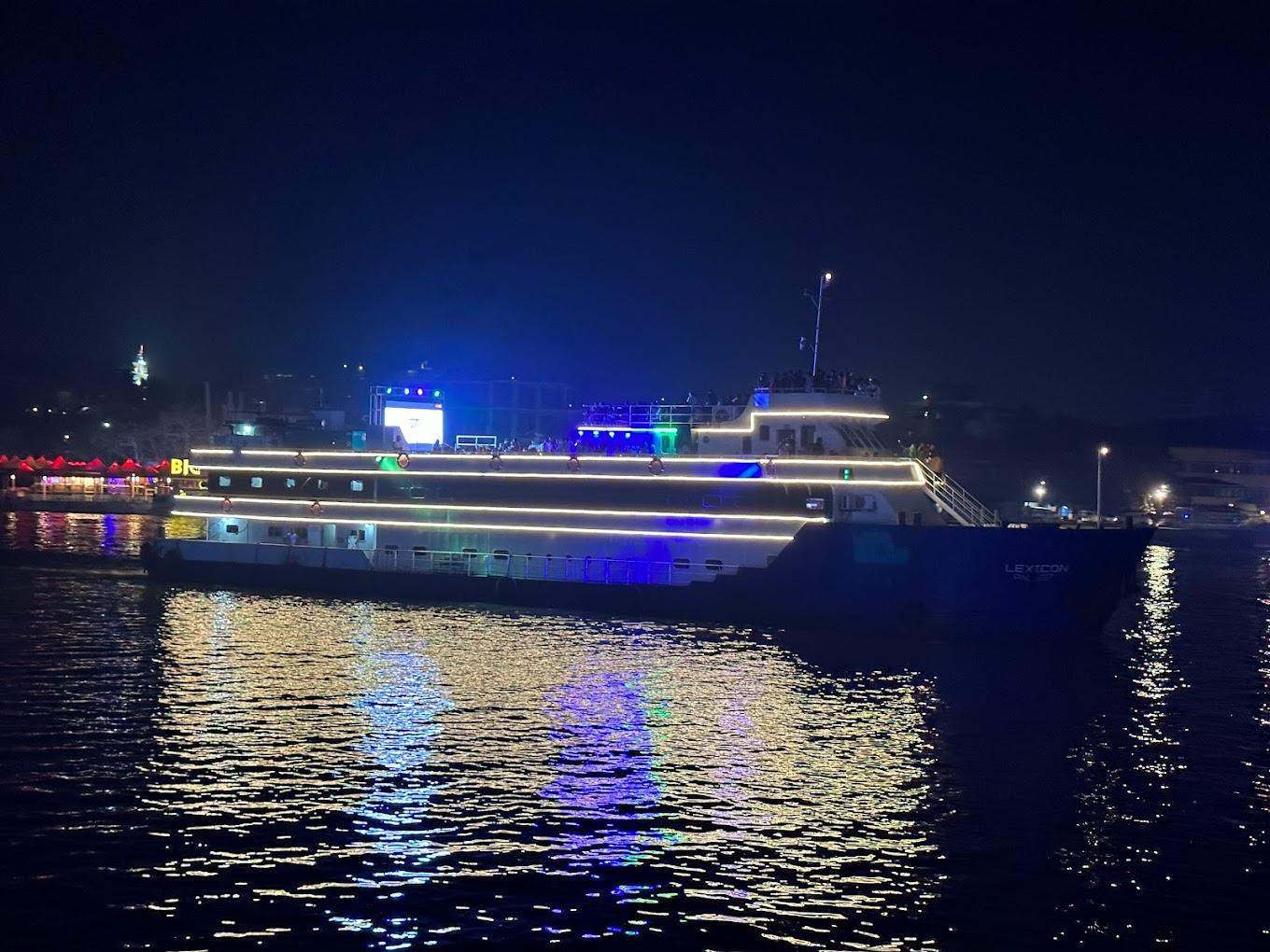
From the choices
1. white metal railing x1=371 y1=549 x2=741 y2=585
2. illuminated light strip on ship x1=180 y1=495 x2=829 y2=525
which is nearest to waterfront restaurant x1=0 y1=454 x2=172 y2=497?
illuminated light strip on ship x1=180 y1=495 x2=829 y2=525

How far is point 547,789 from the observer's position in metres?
20.9

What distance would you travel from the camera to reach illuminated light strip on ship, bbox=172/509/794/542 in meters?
38.3

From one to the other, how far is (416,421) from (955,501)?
72.4ft

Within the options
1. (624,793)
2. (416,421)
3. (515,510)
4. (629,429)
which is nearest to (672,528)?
(629,429)

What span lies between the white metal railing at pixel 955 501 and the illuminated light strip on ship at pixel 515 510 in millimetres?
3114

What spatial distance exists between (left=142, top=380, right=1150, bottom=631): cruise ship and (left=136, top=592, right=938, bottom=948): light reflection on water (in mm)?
3977

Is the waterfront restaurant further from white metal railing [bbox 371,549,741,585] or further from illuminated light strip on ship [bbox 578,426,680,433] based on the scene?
illuminated light strip on ship [bbox 578,426,680,433]

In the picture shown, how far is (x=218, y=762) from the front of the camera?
22047 mm

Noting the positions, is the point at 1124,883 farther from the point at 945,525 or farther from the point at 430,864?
the point at 945,525

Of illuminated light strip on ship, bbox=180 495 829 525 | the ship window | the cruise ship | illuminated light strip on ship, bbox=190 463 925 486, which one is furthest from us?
illuminated light strip on ship, bbox=180 495 829 525

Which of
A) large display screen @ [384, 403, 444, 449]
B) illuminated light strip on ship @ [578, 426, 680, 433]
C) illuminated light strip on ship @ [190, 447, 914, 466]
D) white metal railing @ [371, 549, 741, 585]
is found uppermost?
large display screen @ [384, 403, 444, 449]

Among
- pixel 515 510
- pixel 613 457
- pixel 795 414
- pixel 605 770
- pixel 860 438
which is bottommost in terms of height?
pixel 605 770

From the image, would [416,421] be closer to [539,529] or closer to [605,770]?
[539,529]

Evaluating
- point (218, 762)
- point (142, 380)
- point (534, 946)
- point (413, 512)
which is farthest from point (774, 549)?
point (142, 380)
